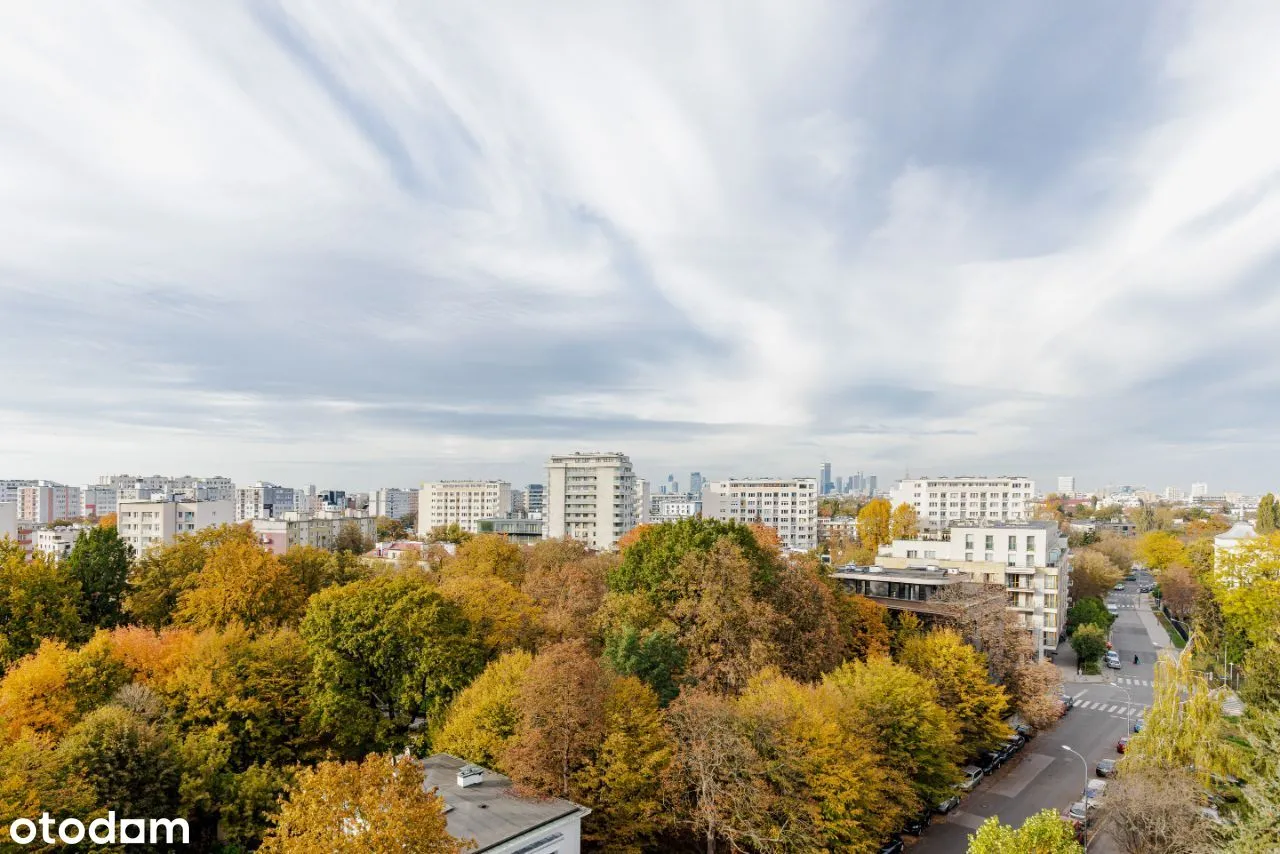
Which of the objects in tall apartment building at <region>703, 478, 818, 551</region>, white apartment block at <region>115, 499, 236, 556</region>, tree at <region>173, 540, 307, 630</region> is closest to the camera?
tree at <region>173, 540, 307, 630</region>

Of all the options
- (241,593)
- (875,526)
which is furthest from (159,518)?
(875,526)

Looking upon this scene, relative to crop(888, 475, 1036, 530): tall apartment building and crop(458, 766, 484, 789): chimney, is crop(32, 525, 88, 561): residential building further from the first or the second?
crop(888, 475, 1036, 530): tall apartment building

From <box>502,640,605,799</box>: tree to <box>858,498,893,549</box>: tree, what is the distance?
60.3 metres

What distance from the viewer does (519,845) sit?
1598cm

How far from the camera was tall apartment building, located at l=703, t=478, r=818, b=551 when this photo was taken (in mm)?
104188

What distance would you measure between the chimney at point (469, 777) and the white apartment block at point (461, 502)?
336 feet

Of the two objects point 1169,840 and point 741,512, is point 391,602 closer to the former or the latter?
point 1169,840

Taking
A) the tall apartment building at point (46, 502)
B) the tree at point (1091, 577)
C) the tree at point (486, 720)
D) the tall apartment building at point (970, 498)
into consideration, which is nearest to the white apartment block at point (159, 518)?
the tree at point (486, 720)

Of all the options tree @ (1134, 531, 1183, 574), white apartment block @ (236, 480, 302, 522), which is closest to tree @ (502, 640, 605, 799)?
tree @ (1134, 531, 1183, 574)

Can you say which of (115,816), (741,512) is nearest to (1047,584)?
(115,816)

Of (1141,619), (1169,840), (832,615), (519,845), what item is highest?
(832,615)

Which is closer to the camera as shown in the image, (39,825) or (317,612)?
(39,825)

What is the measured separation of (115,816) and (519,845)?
10.8 meters

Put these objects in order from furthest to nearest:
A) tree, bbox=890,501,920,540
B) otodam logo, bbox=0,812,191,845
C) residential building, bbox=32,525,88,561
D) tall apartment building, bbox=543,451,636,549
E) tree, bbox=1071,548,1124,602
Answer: tall apartment building, bbox=543,451,636,549
residential building, bbox=32,525,88,561
tree, bbox=890,501,920,540
tree, bbox=1071,548,1124,602
otodam logo, bbox=0,812,191,845
